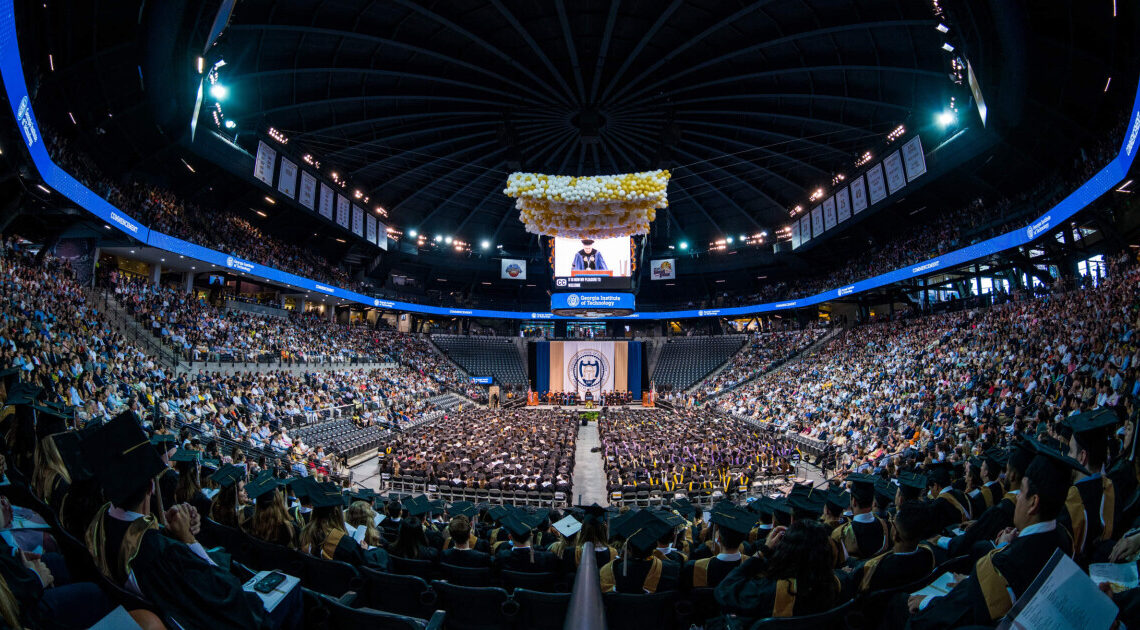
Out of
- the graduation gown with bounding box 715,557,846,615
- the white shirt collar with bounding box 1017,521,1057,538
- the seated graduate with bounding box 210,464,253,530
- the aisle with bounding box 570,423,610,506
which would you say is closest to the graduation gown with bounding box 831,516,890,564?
the graduation gown with bounding box 715,557,846,615

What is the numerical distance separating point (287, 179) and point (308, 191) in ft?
7.28

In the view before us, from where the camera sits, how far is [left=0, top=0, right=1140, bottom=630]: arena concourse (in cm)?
353

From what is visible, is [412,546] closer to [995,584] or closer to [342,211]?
[995,584]

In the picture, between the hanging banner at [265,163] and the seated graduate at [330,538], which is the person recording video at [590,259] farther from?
the seated graduate at [330,538]

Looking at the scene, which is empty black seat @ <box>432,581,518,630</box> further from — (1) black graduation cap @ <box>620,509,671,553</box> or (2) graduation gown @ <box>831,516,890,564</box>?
(2) graduation gown @ <box>831,516,890,564</box>

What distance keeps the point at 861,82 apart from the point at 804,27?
20.8ft

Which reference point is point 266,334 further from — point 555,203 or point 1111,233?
point 1111,233

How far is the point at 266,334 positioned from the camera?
1184 inches

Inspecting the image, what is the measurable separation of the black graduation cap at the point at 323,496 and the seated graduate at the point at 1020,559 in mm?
5781

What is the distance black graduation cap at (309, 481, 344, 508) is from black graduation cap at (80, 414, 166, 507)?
2.94 meters

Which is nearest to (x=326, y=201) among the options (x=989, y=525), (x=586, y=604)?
(x=586, y=604)

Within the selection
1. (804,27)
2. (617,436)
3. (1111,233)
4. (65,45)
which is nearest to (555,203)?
(617,436)

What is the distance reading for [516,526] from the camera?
6.83 metres

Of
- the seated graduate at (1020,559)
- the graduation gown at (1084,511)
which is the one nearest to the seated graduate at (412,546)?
the seated graduate at (1020,559)
